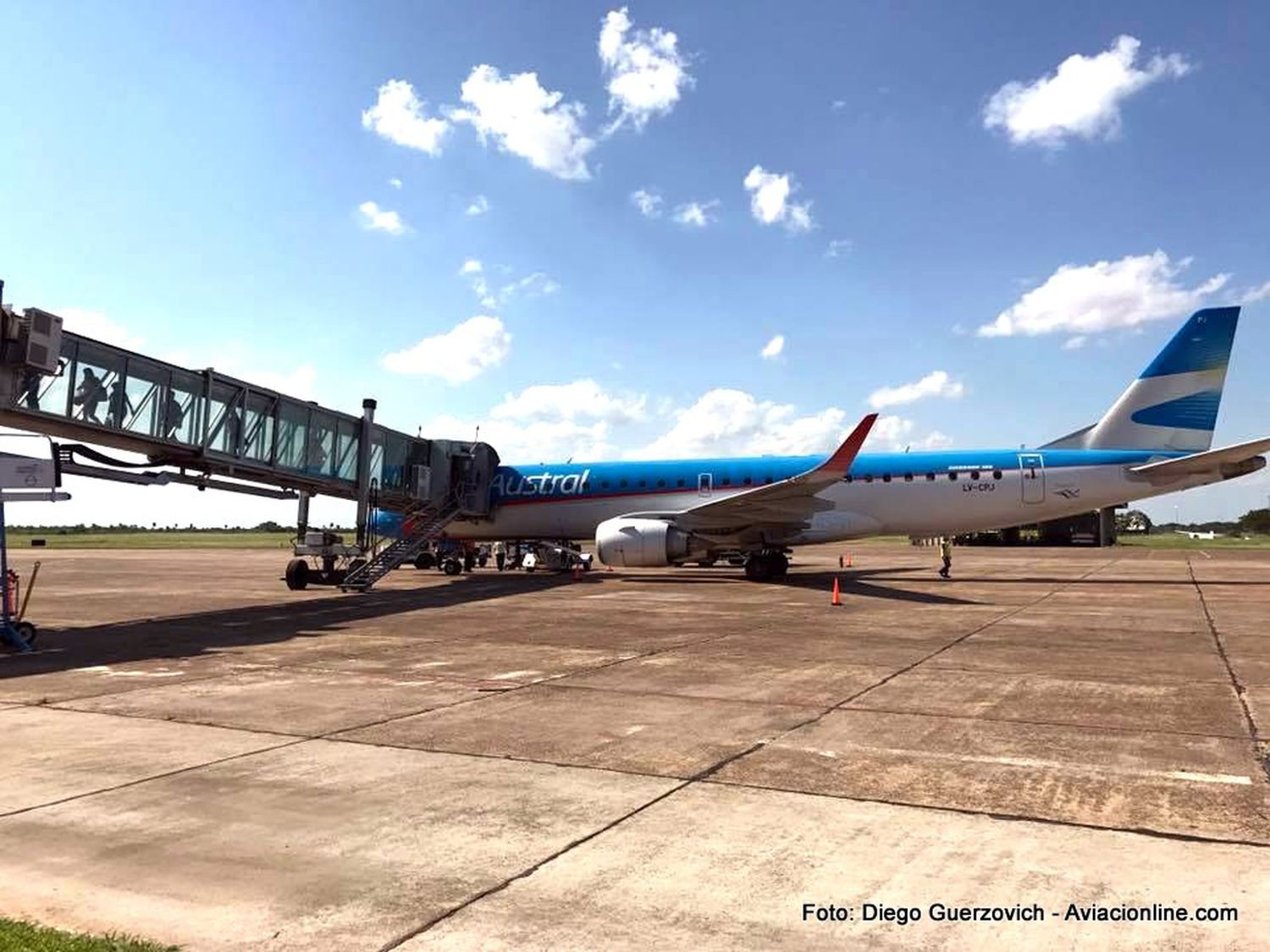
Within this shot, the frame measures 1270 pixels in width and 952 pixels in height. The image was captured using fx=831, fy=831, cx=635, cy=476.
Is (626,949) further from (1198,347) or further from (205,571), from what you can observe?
(205,571)

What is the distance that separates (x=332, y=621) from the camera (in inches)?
624

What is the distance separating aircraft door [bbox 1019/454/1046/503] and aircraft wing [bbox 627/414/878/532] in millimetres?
5709

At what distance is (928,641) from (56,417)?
15.1 metres

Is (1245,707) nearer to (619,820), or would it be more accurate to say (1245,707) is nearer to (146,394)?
(619,820)

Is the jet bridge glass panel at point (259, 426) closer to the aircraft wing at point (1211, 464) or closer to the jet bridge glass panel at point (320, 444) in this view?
the jet bridge glass panel at point (320, 444)

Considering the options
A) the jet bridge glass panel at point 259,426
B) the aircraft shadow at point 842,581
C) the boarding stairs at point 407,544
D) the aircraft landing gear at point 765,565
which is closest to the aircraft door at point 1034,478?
the aircraft shadow at point 842,581

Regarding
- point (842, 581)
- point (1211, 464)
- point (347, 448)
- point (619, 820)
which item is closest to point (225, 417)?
point (347, 448)

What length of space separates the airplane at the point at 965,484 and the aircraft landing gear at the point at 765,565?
37 mm

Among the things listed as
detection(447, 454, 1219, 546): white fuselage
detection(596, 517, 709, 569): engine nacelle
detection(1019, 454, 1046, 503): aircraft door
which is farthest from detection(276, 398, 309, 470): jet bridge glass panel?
detection(1019, 454, 1046, 503): aircraft door

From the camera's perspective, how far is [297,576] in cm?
2341

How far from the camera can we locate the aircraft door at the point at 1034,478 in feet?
79.5

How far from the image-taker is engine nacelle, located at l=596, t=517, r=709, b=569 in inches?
938

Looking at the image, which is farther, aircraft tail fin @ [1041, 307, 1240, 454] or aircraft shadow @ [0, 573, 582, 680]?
aircraft tail fin @ [1041, 307, 1240, 454]

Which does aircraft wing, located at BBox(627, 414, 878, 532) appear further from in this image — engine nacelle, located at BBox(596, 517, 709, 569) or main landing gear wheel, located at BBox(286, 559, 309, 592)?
main landing gear wheel, located at BBox(286, 559, 309, 592)
